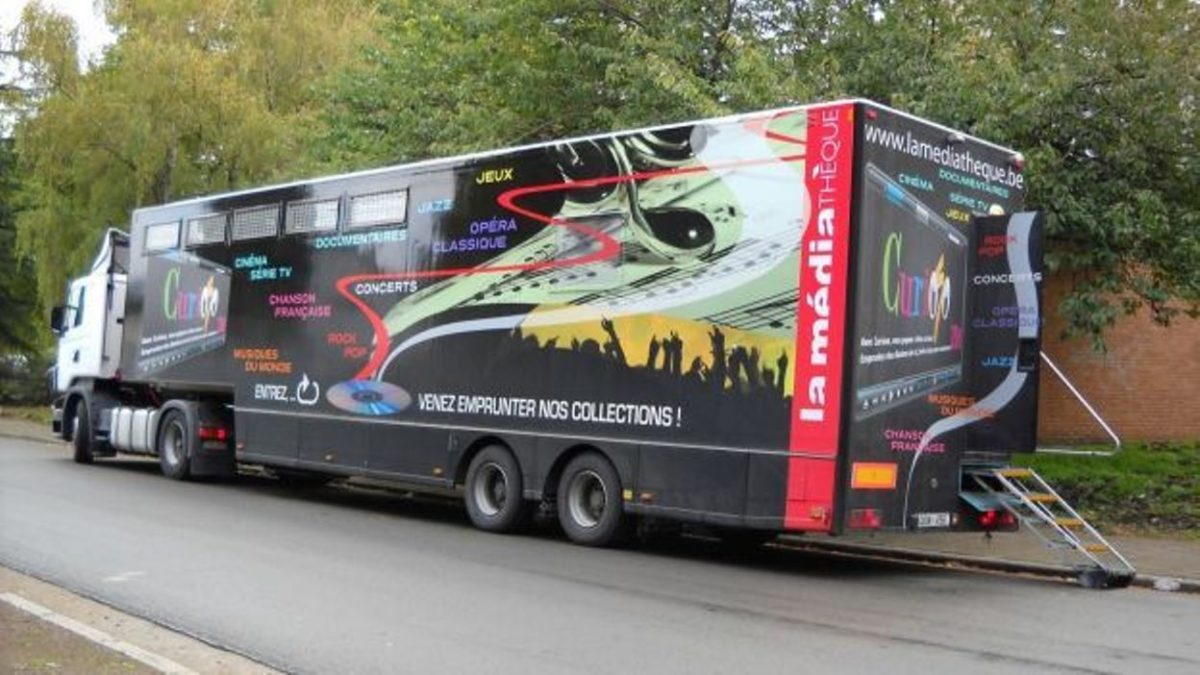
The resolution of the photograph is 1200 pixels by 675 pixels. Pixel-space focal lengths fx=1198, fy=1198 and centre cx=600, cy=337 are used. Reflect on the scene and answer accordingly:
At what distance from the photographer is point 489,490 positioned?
41.4 ft

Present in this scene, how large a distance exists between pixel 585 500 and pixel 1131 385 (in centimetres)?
1136

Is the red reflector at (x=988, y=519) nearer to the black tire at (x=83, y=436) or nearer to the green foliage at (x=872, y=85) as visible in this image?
the green foliage at (x=872, y=85)

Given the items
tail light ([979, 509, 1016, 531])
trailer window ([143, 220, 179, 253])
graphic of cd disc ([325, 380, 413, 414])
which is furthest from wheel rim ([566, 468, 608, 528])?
trailer window ([143, 220, 179, 253])

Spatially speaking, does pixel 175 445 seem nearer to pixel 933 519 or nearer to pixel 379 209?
pixel 379 209

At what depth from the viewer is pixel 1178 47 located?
A: 13367mm

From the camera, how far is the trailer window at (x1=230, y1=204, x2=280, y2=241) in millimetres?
15492

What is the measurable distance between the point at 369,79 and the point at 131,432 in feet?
22.3

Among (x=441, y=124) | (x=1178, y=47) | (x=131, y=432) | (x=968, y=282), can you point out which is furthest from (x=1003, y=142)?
(x=131, y=432)

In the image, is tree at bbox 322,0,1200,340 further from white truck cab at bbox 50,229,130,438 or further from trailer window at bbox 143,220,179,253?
white truck cab at bbox 50,229,130,438

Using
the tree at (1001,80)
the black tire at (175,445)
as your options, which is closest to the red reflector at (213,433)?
the black tire at (175,445)

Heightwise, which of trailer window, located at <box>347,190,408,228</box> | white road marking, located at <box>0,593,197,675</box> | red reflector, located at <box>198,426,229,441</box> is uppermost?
trailer window, located at <box>347,190,408,228</box>

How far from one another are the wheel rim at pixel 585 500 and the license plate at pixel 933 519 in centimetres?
300

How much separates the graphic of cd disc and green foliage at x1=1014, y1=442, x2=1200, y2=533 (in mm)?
8080

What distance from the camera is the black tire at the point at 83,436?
19531 millimetres
